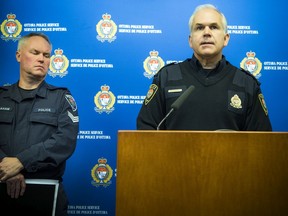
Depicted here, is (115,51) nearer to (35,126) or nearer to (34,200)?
(35,126)

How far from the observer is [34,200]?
5.63 feet

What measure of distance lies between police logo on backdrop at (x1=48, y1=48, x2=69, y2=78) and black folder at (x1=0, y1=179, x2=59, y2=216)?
3.76ft

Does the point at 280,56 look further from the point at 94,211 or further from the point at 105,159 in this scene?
the point at 94,211

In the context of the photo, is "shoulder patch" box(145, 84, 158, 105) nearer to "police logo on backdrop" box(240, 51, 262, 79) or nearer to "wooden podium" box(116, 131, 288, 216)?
"wooden podium" box(116, 131, 288, 216)

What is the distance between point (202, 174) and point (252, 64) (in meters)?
1.90

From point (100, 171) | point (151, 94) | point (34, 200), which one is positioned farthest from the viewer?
point (100, 171)

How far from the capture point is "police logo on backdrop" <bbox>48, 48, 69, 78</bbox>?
264cm

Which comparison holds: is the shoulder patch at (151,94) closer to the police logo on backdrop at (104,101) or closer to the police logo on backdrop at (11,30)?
the police logo on backdrop at (104,101)

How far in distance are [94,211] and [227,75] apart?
1.52 metres

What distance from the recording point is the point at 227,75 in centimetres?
189

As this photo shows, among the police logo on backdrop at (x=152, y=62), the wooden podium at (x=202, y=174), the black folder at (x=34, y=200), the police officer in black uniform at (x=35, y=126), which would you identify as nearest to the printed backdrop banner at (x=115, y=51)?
the police logo on backdrop at (x=152, y=62)

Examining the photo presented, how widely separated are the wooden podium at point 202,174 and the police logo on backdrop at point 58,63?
1812 millimetres

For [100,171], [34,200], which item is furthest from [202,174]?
[100,171]

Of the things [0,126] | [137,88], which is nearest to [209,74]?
[137,88]
